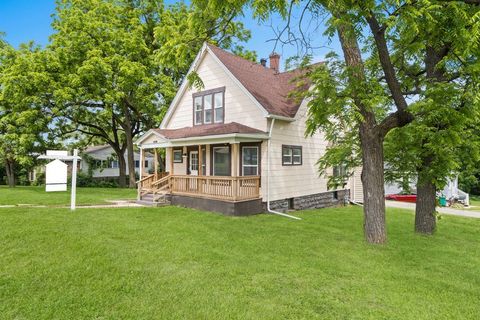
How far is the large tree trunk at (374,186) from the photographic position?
695cm

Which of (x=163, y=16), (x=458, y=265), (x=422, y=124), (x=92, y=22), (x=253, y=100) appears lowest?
(x=458, y=265)

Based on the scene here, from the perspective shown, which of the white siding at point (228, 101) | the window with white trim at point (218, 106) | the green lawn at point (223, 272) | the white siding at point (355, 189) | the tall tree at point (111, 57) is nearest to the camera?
the green lawn at point (223, 272)

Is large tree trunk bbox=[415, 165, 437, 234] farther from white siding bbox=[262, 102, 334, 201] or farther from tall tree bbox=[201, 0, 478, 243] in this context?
white siding bbox=[262, 102, 334, 201]

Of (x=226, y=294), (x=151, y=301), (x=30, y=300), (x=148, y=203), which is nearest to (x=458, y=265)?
(x=226, y=294)

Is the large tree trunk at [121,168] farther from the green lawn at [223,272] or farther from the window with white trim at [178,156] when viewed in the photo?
the green lawn at [223,272]

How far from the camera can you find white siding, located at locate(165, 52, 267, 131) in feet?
39.6

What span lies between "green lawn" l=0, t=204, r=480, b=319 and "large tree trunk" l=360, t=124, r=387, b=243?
0.45m

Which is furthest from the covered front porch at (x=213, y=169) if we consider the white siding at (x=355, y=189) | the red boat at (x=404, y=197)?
the red boat at (x=404, y=197)

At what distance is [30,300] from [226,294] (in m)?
2.60

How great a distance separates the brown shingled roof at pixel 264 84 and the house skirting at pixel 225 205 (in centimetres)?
375

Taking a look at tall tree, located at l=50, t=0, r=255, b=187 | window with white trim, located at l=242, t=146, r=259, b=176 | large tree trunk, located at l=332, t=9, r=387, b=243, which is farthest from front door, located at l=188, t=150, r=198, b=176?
large tree trunk, located at l=332, t=9, r=387, b=243

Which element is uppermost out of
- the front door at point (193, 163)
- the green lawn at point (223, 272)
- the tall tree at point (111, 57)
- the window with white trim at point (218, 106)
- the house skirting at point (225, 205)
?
the tall tree at point (111, 57)

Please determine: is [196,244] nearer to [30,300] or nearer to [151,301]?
[151,301]

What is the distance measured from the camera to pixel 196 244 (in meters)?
6.66
